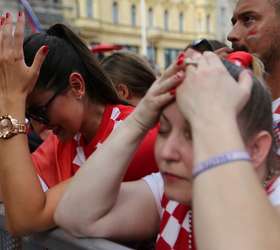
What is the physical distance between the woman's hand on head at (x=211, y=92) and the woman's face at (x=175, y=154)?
0.08m

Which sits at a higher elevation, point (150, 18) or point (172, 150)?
point (172, 150)

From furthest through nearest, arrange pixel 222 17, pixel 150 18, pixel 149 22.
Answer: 1. pixel 222 17
2. pixel 150 18
3. pixel 149 22

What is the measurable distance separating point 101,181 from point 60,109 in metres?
0.51

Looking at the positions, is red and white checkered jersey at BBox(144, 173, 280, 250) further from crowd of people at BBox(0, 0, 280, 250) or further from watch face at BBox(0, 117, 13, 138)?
watch face at BBox(0, 117, 13, 138)

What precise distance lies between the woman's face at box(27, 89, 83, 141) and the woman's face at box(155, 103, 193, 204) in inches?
28.9

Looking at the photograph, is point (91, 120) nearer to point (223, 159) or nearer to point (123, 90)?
point (223, 159)

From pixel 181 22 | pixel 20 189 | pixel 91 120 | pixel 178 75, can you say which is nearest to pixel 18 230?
pixel 20 189

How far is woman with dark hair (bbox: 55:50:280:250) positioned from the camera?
108 centimetres

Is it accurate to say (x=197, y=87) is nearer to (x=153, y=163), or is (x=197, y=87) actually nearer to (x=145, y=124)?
(x=145, y=124)

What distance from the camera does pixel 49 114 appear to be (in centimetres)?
202

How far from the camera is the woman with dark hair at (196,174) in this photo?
108cm

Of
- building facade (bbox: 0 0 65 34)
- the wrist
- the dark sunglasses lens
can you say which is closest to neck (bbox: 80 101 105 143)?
the dark sunglasses lens

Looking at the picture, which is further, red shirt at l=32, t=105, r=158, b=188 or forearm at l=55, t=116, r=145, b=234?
red shirt at l=32, t=105, r=158, b=188

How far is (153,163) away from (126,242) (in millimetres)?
340
